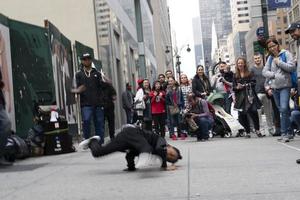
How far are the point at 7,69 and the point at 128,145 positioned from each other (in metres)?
4.07

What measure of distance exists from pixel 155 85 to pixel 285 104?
5.63 m

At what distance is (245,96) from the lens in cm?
1272

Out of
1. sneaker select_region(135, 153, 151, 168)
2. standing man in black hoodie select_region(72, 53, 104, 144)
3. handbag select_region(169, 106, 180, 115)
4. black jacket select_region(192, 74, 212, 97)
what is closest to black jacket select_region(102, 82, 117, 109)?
standing man in black hoodie select_region(72, 53, 104, 144)

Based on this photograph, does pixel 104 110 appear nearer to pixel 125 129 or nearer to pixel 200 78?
pixel 200 78

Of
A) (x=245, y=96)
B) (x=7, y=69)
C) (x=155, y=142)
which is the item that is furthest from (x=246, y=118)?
(x=155, y=142)

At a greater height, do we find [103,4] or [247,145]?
[103,4]

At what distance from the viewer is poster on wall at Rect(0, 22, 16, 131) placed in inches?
392

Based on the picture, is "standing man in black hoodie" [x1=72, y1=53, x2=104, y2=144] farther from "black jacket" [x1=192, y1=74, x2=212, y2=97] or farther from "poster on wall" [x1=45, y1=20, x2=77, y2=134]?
"black jacket" [x1=192, y1=74, x2=212, y2=97]

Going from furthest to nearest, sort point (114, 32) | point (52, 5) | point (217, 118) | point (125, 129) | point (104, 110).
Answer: point (114, 32)
point (52, 5)
point (217, 118)
point (104, 110)
point (125, 129)

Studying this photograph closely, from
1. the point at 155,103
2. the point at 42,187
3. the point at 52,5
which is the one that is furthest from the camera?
the point at 52,5

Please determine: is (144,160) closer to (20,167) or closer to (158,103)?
(20,167)

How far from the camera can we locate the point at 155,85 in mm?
15273

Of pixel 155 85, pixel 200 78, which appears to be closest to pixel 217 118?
pixel 200 78

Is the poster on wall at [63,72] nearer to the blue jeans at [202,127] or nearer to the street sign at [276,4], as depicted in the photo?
the blue jeans at [202,127]
